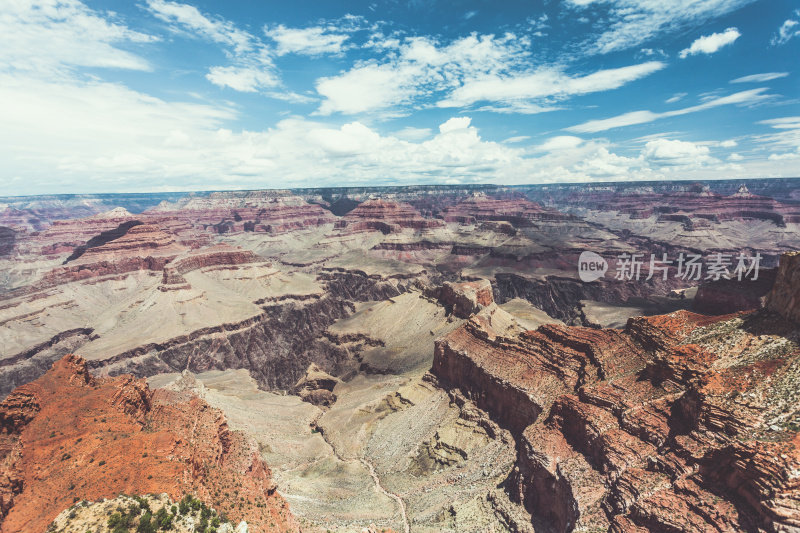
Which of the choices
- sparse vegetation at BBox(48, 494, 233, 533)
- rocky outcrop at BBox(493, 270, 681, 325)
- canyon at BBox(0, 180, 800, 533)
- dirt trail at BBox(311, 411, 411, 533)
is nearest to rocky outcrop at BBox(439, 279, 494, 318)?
canyon at BBox(0, 180, 800, 533)

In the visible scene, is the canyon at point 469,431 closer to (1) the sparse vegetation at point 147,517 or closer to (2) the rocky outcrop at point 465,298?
(1) the sparse vegetation at point 147,517

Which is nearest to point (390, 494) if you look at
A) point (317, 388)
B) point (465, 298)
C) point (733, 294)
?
point (317, 388)

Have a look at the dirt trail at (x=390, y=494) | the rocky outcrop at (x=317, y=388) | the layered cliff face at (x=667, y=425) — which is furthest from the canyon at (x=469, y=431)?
the rocky outcrop at (x=317, y=388)

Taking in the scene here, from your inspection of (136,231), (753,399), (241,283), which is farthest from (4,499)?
(136,231)

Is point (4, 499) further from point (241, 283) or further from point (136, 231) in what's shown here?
point (136, 231)

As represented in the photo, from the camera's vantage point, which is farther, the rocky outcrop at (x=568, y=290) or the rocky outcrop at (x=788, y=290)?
the rocky outcrop at (x=568, y=290)
